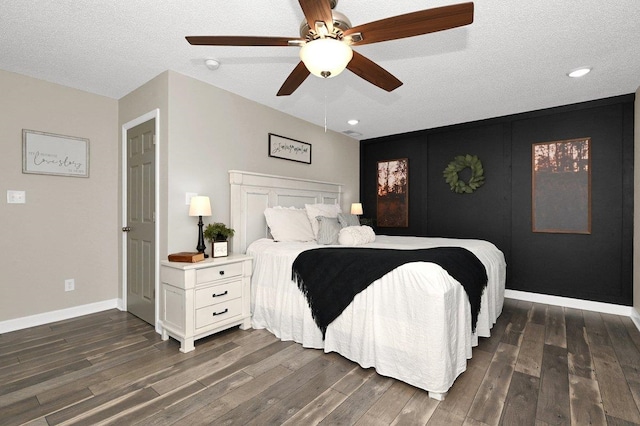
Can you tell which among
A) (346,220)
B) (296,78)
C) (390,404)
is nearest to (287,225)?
(346,220)

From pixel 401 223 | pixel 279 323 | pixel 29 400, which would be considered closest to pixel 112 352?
pixel 29 400

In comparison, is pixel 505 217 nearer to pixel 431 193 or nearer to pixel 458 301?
pixel 431 193

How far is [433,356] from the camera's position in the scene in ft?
6.03

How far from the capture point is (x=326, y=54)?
60.4 inches

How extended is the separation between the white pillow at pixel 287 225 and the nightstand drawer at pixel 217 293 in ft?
2.33

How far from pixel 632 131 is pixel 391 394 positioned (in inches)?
155

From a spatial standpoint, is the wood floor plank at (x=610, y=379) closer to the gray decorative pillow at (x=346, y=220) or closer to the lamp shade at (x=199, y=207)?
the gray decorative pillow at (x=346, y=220)

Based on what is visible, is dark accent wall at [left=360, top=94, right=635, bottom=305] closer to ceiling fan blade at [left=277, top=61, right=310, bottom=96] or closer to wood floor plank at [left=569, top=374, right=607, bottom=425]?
wood floor plank at [left=569, top=374, right=607, bottom=425]

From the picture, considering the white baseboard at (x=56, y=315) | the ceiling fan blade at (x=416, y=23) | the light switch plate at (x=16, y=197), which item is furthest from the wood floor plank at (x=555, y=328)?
the light switch plate at (x=16, y=197)

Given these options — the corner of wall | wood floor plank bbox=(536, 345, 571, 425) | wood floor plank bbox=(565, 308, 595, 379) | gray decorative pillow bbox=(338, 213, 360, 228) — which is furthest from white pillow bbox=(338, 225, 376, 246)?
the corner of wall

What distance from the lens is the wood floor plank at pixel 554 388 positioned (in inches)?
66.5

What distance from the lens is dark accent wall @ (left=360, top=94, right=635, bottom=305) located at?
3.43m

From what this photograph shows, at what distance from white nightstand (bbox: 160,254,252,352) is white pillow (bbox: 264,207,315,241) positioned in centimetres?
52

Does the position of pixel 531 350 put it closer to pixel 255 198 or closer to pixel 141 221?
pixel 255 198
